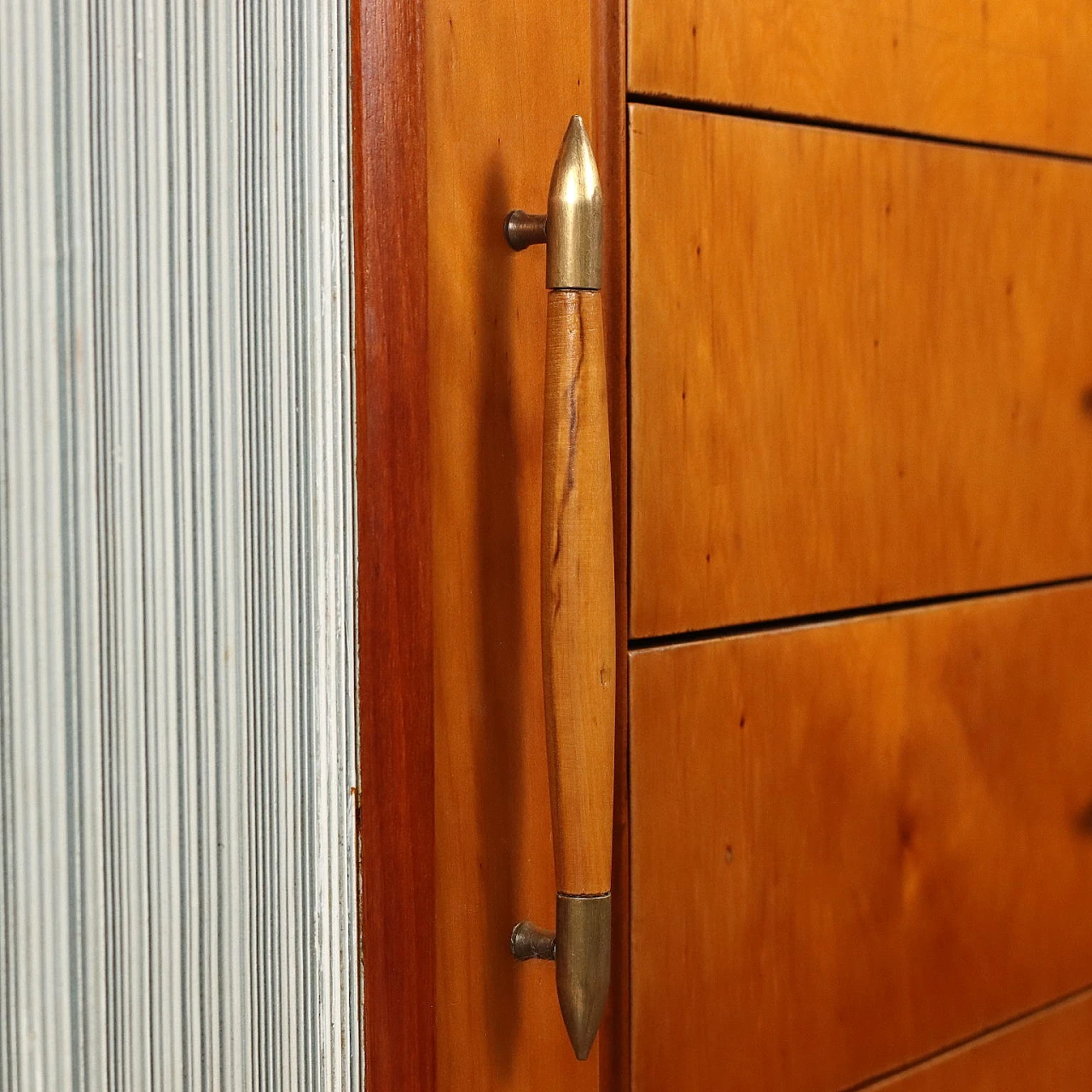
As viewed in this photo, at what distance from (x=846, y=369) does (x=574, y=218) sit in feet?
0.75

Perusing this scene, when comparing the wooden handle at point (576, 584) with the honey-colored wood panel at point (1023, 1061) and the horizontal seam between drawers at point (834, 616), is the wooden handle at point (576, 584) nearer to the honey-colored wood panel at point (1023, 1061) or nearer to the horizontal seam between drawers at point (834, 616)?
the horizontal seam between drawers at point (834, 616)

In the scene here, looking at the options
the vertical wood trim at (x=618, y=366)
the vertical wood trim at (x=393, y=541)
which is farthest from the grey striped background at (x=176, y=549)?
the vertical wood trim at (x=618, y=366)

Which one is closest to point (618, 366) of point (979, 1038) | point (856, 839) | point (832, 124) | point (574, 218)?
point (574, 218)

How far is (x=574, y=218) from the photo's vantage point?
1.73 feet

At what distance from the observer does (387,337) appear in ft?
1.62

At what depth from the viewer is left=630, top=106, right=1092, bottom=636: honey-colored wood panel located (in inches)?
24.7

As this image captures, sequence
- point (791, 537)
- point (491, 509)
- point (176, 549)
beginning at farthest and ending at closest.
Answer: point (791, 537), point (491, 509), point (176, 549)

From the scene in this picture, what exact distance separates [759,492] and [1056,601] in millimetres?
266

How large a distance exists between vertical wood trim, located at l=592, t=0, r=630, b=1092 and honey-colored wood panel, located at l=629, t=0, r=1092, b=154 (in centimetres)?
1

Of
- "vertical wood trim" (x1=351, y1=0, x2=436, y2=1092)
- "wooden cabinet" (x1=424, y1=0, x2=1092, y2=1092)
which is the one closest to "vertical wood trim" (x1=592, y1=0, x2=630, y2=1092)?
"wooden cabinet" (x1=424, y1=0, x2=1092, y2=1092)

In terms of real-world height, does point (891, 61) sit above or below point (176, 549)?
above

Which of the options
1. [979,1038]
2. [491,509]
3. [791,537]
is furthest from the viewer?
[979,1038]

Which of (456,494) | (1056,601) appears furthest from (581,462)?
(1056,601)

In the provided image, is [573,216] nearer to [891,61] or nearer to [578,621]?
[578,621]
